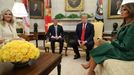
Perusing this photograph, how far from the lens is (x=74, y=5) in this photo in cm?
636

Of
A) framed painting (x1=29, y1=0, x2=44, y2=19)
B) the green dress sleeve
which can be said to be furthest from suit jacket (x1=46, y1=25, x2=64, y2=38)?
the green dress sleeve

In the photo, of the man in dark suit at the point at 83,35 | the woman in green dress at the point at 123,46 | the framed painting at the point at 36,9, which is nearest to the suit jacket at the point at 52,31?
the man in dark suit at the point at 83,35

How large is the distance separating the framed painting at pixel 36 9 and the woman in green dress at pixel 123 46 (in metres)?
4.40

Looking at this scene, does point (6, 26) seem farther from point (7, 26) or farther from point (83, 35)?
point (83, 35)

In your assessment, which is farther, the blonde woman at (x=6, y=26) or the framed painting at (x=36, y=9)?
the framed painting at (x=36, y=9)

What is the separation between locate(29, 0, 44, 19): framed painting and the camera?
6.67 metres

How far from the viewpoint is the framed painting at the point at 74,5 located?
6.32m

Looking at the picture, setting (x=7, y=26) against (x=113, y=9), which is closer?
(x=7, y=26)

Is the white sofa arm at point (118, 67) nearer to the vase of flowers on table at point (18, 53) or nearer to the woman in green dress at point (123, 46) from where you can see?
the woman in green dress at point (123, 46)

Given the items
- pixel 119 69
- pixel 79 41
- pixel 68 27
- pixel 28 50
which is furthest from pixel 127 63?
pixel 68 27

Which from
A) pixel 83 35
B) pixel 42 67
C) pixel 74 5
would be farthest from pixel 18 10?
pixel 42 67

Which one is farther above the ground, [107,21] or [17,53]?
[107,21]

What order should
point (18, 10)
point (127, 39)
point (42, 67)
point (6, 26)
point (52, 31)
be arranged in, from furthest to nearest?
point (52, 31), point (18, 10), point (6, 26), point (127, 39), point (42, 67)

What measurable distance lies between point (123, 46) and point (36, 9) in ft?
15.6
